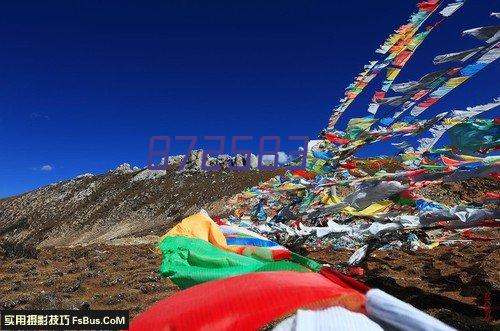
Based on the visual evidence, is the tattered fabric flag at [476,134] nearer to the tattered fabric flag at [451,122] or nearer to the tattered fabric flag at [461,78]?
the tattered fabric flag at [451,122]

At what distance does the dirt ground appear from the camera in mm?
5301

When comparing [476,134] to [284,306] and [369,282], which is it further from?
[284,306]

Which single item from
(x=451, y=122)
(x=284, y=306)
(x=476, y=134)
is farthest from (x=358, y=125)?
(x=284, y=306)

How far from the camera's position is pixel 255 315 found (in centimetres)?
205

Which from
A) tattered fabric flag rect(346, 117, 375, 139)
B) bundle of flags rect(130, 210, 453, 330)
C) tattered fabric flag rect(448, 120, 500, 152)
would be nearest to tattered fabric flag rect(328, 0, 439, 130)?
tattered fabric flag rect(346, 117, 375, 139)

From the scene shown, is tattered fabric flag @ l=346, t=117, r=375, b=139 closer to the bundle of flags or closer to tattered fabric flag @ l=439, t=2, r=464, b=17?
tattered fabric flag @ l=439, t=2, r=464, b=17

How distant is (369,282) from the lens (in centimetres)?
636

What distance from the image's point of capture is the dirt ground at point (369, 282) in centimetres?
530

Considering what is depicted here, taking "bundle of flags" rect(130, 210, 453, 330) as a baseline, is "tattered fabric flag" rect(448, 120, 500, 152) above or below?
above

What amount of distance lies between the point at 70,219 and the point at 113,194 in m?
5.87

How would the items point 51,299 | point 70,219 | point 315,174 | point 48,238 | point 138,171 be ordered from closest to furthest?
point 51,299, point 315,174, point 48,238, point 70,219, point 138,171

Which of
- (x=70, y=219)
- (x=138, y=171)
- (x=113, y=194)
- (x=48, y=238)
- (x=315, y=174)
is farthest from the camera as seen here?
(x=138, y=171)

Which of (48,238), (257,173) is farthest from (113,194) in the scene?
(257,173)

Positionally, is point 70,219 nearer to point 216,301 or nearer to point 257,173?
point 257,173
